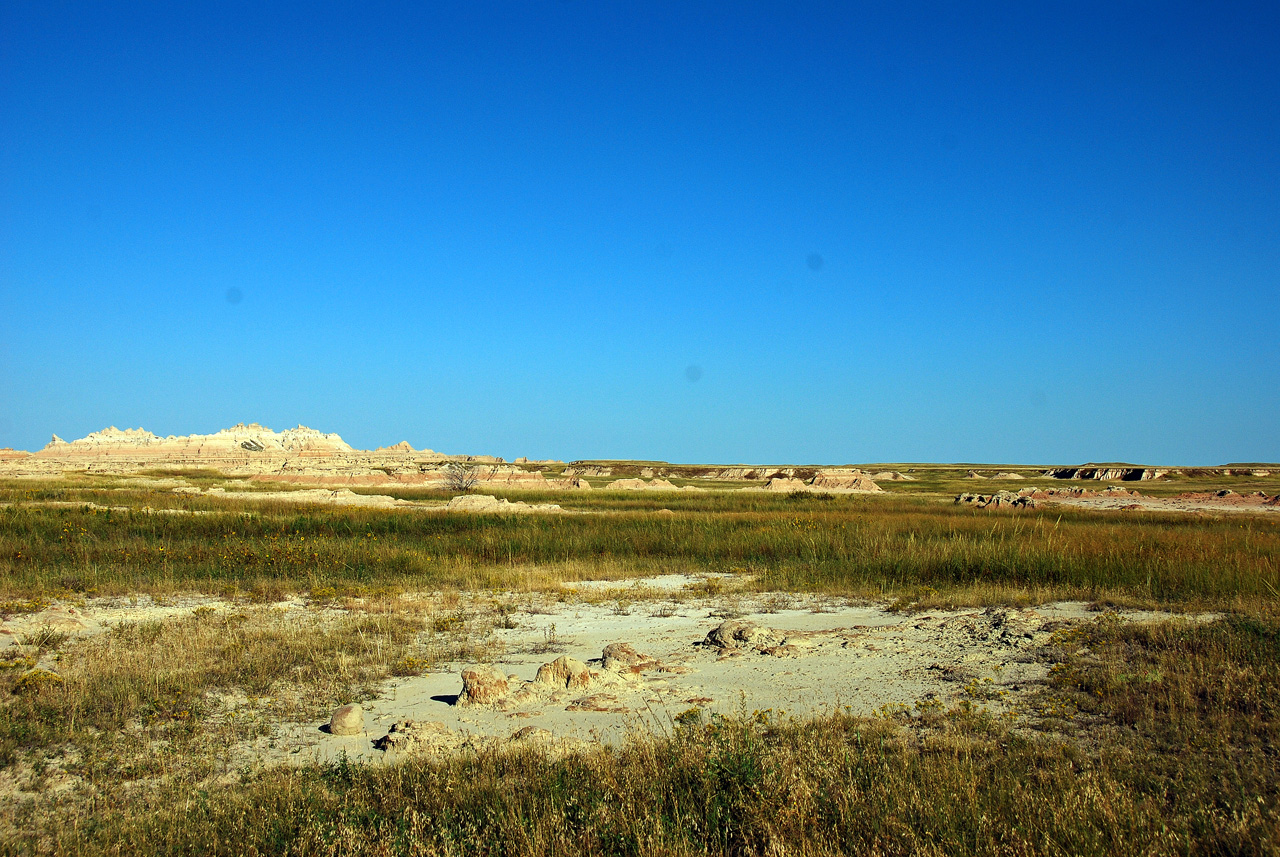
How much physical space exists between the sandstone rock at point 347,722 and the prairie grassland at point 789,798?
3.19ft

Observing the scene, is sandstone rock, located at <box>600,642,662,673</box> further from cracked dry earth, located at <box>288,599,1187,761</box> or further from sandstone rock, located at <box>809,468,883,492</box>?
sandstone rock, located at <box>809,468,883,492</box>

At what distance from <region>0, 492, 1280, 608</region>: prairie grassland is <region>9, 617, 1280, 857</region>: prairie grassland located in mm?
7352

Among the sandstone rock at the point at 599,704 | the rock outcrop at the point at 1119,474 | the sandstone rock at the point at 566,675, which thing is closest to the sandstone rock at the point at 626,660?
the sandstone rock at the point at 566,675

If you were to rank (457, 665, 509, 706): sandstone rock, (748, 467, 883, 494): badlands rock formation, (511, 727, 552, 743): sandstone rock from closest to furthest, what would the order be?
(511, 727, 552, 743): sandstone rock < (457, 665, 509, 706): sandstone rock < (748, 467, 883, 494): badlands rock formation

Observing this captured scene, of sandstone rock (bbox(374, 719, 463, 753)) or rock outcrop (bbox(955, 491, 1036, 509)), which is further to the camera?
rock outcrop (bbox(955, 491, 1036, 509))

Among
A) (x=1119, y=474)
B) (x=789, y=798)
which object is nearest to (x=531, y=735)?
(x=789, y=798)

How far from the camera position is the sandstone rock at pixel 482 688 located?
7344 millimetres

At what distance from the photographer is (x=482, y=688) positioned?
7406mm

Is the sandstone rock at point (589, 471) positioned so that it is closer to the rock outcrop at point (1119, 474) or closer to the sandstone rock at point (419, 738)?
the rock outcrop at point (1119, 474)

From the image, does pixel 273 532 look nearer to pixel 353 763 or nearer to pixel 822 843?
pixel 353 763

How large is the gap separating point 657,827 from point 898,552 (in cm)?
1508

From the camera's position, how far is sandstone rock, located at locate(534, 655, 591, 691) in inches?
305

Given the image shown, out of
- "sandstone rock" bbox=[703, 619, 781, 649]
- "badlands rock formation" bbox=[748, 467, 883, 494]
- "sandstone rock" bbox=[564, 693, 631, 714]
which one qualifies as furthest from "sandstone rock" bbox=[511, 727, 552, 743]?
"badlands rock formation" bbox=[748, 467, 883, 494]

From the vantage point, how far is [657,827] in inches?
158
